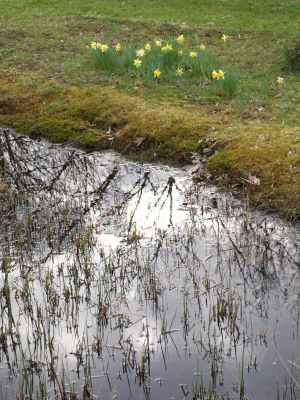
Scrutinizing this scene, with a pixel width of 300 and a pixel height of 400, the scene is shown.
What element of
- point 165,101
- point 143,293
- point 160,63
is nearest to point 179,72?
point 160,63

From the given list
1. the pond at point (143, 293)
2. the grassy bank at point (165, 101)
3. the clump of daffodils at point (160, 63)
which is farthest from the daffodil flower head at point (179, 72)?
the pond at point (143, 293)

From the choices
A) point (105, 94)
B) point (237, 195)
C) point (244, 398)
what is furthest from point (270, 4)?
point (244, 398)

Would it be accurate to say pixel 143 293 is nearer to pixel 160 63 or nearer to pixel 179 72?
pixel 179 72

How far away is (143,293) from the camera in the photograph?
3520mm

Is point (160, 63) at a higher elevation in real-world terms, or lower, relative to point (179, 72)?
higher

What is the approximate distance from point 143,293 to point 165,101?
16.0ft

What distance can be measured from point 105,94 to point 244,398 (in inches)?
251

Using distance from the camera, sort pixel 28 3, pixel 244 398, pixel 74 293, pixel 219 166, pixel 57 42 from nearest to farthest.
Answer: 1. pixel 244 398
2. pixel 74 293
3. pixel 219 166
4. pixel 57 42
5. pixel 28 3

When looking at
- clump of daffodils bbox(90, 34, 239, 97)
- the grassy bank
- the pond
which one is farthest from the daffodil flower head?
the pond

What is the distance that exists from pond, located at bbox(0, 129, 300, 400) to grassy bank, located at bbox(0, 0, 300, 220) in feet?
2.38

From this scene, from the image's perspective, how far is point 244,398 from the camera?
2535 mm

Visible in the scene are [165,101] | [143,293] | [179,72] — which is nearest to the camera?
[143,293]

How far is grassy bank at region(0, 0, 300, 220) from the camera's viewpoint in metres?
5.62

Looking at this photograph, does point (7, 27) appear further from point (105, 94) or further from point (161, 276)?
point (161, 276)
